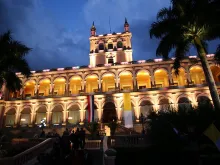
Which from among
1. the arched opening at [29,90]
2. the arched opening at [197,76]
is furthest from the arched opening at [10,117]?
the arched opening at [197,76]

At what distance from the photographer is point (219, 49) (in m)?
13.7

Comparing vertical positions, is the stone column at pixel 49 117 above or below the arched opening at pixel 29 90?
below

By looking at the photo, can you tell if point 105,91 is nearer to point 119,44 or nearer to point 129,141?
point 119,44

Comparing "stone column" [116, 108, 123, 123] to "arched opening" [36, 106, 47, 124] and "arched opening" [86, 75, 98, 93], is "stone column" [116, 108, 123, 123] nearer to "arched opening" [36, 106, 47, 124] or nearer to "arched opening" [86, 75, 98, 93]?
"arched opening" [86, 75, 98, 93]

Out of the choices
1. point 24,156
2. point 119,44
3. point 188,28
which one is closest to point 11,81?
point 24,156

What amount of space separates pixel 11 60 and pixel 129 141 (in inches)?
487

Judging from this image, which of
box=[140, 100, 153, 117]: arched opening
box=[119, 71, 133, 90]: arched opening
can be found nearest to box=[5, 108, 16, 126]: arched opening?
box=[119, 71, 133, 90]: arched opening

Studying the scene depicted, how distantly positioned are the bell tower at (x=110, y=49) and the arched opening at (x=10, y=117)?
16504mm

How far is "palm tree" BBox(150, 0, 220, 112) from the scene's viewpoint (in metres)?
14.6

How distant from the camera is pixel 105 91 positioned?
33.0 m

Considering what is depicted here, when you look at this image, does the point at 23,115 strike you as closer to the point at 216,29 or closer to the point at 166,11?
the point at 166,11

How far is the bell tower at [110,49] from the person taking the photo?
36.9 metres

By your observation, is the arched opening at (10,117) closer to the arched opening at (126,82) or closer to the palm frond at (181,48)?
the arched opening at (126,82)

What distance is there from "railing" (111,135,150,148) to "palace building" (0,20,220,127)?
1531 centimetres
